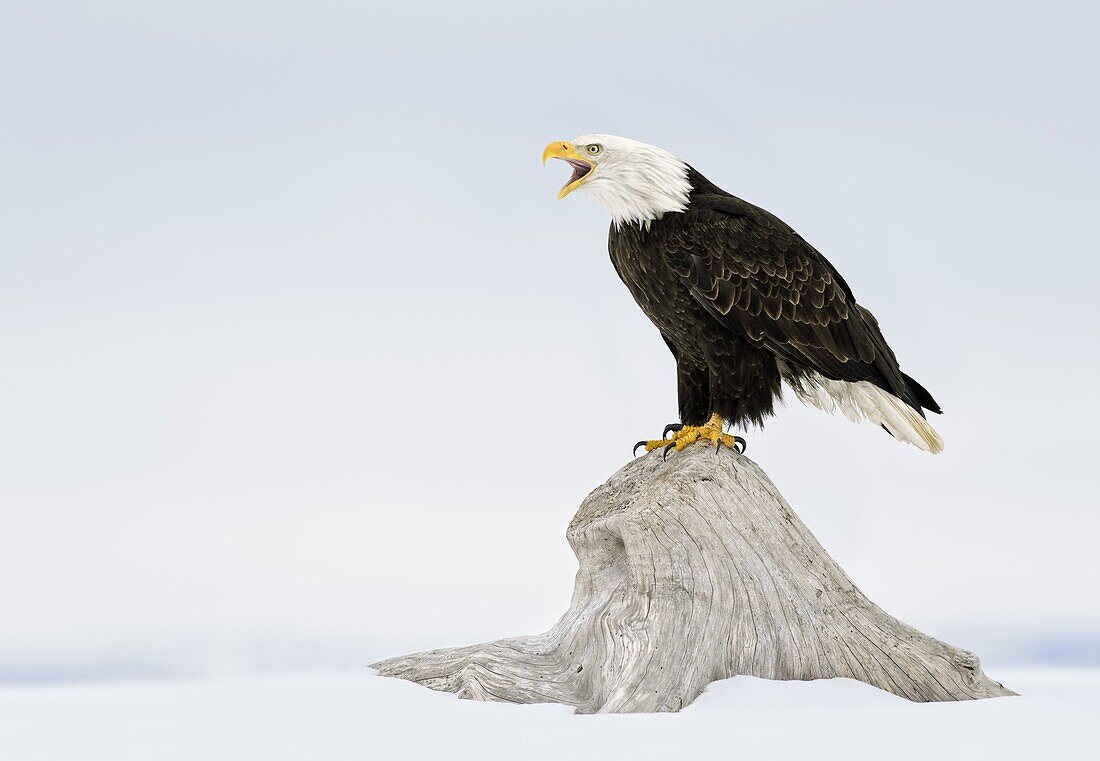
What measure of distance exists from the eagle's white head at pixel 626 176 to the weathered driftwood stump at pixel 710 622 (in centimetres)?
149

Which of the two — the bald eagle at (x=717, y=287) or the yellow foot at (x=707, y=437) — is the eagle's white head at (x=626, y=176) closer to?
the bald eagle at (x=717, y=287)

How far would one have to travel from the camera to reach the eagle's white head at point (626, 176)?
262 inches

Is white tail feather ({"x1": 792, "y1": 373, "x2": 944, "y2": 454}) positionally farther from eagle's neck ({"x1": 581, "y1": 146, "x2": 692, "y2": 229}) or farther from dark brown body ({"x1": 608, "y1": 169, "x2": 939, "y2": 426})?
eagle's neck ({"x1": 581, "y1": 146, "x2": 692, "y2": 229})

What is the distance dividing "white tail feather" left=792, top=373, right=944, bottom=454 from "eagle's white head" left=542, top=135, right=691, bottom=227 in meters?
1.48

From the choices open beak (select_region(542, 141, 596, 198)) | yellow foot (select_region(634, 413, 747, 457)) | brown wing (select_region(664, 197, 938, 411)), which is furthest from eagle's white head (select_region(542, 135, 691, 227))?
yellow foot (select_region(634, 413, 747, 457))

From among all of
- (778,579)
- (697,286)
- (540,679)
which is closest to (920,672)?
(778,579)

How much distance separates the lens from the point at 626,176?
666cm

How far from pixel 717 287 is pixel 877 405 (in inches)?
59.7

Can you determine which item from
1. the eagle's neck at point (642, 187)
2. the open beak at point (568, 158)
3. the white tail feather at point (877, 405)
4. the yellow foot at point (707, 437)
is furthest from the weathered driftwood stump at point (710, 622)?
the open beak at point (568, 158)

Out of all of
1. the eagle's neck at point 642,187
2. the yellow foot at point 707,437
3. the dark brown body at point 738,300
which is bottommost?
the yellow foot at point 707,437

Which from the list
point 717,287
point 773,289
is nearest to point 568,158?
point 717,287

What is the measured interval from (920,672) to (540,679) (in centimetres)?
202

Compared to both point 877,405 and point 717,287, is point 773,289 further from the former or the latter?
point 877,405

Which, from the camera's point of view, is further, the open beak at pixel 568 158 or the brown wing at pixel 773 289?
the open beak at pixel 568 158
